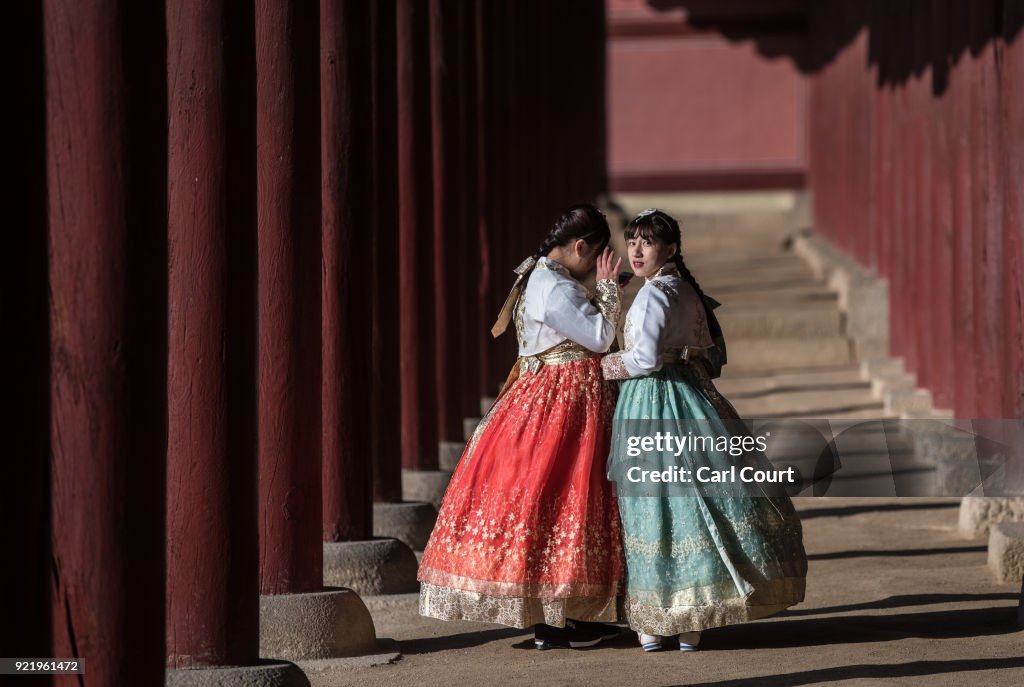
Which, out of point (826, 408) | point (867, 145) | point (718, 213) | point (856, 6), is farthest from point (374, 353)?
point (718, 213)

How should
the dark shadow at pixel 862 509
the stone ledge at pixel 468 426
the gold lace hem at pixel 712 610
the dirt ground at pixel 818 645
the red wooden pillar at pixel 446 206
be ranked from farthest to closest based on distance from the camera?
1. the stone ledge at pixel 468 426
2. the red wooden pillar at pixel 446 206
3. the dark shadow at pixel 862 509
4. the gold lace hem at pixel 712 610
5. the dirt ground at pixel 818 645

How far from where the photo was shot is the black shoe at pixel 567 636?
620cm

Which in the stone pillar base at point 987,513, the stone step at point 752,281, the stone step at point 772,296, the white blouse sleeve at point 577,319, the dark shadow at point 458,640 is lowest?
the dark shadow at point 458,640

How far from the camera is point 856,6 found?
19.3 metres

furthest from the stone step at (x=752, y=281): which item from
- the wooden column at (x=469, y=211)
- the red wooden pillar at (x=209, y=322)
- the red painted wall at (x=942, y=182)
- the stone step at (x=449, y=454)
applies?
the red wooden pillar at (x=209, y=322)

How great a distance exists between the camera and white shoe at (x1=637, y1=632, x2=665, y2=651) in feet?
19.8

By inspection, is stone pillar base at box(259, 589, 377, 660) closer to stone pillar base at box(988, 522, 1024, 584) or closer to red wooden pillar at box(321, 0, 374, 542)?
red wooden pillar at box(321, 0, 374, 542)

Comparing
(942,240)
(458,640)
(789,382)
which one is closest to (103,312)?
(458,640)

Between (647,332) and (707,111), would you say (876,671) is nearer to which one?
(647,332)

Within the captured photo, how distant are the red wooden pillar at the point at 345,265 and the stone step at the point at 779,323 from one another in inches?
380

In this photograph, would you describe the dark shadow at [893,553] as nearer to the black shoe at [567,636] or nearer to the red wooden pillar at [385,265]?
the red wooden pillar at [385,265]

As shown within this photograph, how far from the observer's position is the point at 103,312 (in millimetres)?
4023

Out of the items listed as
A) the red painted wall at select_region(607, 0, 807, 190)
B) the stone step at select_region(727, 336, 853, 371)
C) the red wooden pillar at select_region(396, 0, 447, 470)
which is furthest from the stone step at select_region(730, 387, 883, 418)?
the red painted wall at select_region(607, 0, 807, 190)

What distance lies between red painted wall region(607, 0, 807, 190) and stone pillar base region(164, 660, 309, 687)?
20039 mm
